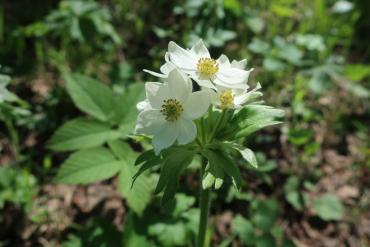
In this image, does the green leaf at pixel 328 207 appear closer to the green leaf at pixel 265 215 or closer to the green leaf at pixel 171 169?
the green leaf at pixel 265 215

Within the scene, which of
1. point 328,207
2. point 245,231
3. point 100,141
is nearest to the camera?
point 100,141

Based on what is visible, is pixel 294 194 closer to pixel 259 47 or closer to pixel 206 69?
pixel 259 47

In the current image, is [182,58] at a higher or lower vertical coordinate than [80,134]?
higher

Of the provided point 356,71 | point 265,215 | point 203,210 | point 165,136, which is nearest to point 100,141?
point 203,210

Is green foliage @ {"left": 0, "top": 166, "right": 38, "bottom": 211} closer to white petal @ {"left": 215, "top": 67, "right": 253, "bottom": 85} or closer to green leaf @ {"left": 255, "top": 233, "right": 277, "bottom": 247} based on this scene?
green leaf @ {"left": 255, "top": 233, "right": 277, "bottom": 247}

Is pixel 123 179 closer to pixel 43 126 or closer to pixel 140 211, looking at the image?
pixel 140 211

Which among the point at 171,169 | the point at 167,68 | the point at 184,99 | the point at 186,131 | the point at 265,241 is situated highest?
the point at 167,68

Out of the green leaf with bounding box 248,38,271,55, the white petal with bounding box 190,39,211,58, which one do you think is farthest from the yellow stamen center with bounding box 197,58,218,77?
the green leaf with bounding box 248,38,271,55

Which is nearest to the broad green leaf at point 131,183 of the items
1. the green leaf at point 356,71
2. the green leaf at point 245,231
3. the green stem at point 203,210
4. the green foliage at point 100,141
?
the green foliage at point 100,141
